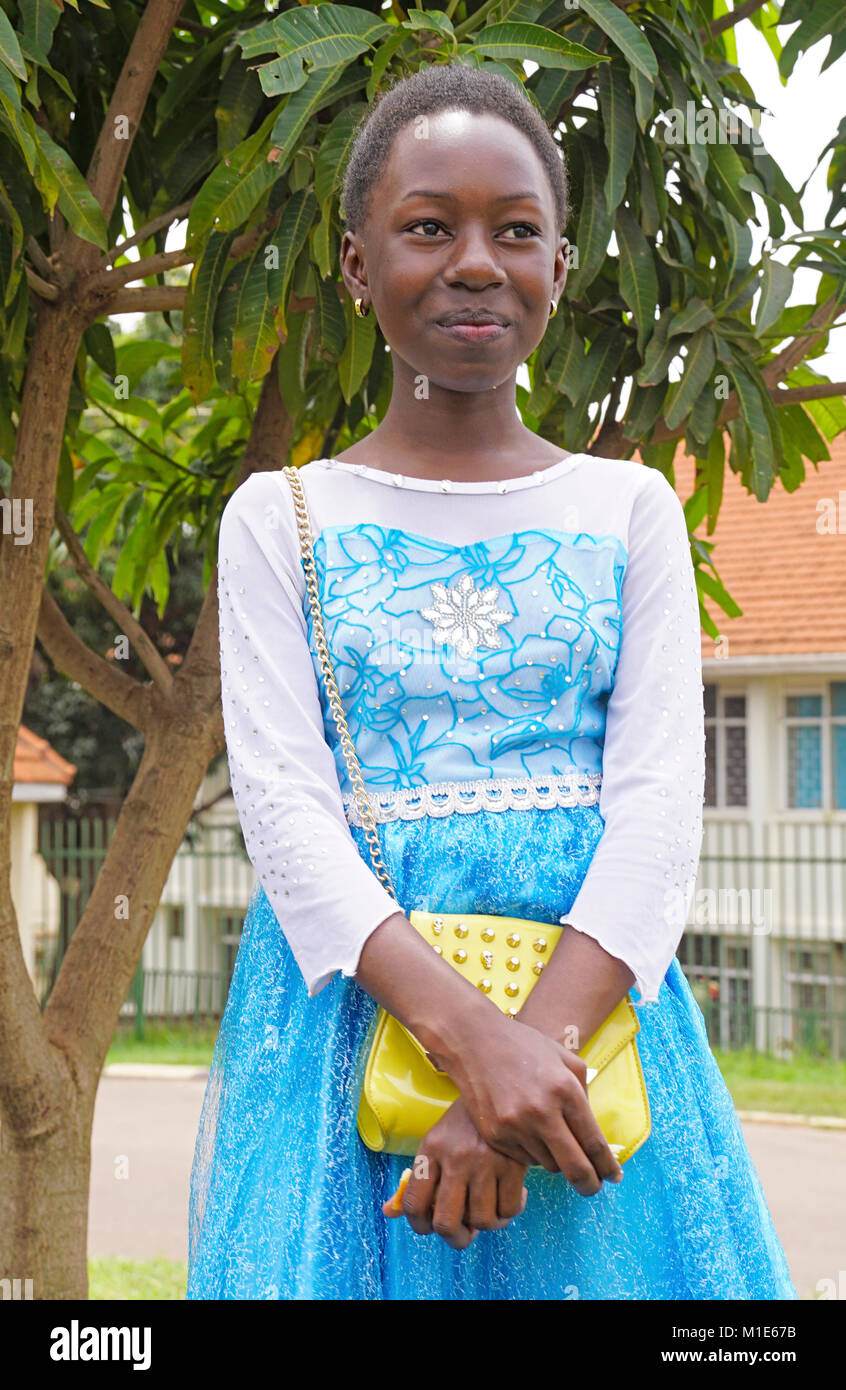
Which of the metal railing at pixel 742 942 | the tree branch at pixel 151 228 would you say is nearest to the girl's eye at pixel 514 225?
the tree branch at pixel 151 228

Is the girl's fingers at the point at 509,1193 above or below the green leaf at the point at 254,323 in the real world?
below

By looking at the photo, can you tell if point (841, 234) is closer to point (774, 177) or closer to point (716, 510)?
point (774, 177)

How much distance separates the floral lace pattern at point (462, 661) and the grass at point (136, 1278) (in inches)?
150

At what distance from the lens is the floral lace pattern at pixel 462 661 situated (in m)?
1.47

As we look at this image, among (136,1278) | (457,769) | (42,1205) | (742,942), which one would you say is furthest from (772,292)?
(742,942)

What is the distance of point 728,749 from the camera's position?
14.7m

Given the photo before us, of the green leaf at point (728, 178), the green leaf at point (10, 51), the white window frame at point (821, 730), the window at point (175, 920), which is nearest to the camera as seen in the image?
the green leaf at point (10, 51)

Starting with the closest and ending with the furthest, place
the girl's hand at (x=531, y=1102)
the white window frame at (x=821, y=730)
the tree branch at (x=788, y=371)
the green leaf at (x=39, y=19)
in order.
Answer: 1. the girl's hand at (x=531, y=1102)
2. the green leaf at (x=39, y=19)
3. the tree branch at (x=788, y=371)
4. the white window frame at (x=821, y=730)

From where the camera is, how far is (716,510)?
2982 millimetres

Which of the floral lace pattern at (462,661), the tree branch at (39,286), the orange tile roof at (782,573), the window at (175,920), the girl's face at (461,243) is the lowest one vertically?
the window at (175,920)

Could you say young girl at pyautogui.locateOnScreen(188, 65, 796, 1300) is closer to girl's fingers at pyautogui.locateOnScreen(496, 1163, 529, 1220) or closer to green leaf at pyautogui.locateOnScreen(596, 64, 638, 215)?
girl's fingers at pyautogui.locateOnScreen(496, 1163, 529, 1220)

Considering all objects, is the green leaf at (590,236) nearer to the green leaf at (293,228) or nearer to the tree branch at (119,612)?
the green leaf at (293,228)

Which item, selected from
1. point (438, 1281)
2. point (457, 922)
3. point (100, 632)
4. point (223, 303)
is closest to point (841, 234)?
point (223, 303)

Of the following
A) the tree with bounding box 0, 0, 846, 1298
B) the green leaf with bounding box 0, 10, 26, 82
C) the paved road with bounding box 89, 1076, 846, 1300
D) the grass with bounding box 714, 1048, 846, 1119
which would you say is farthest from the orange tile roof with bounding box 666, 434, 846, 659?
the green leaf with bounding box 0, 10, 26, 82
